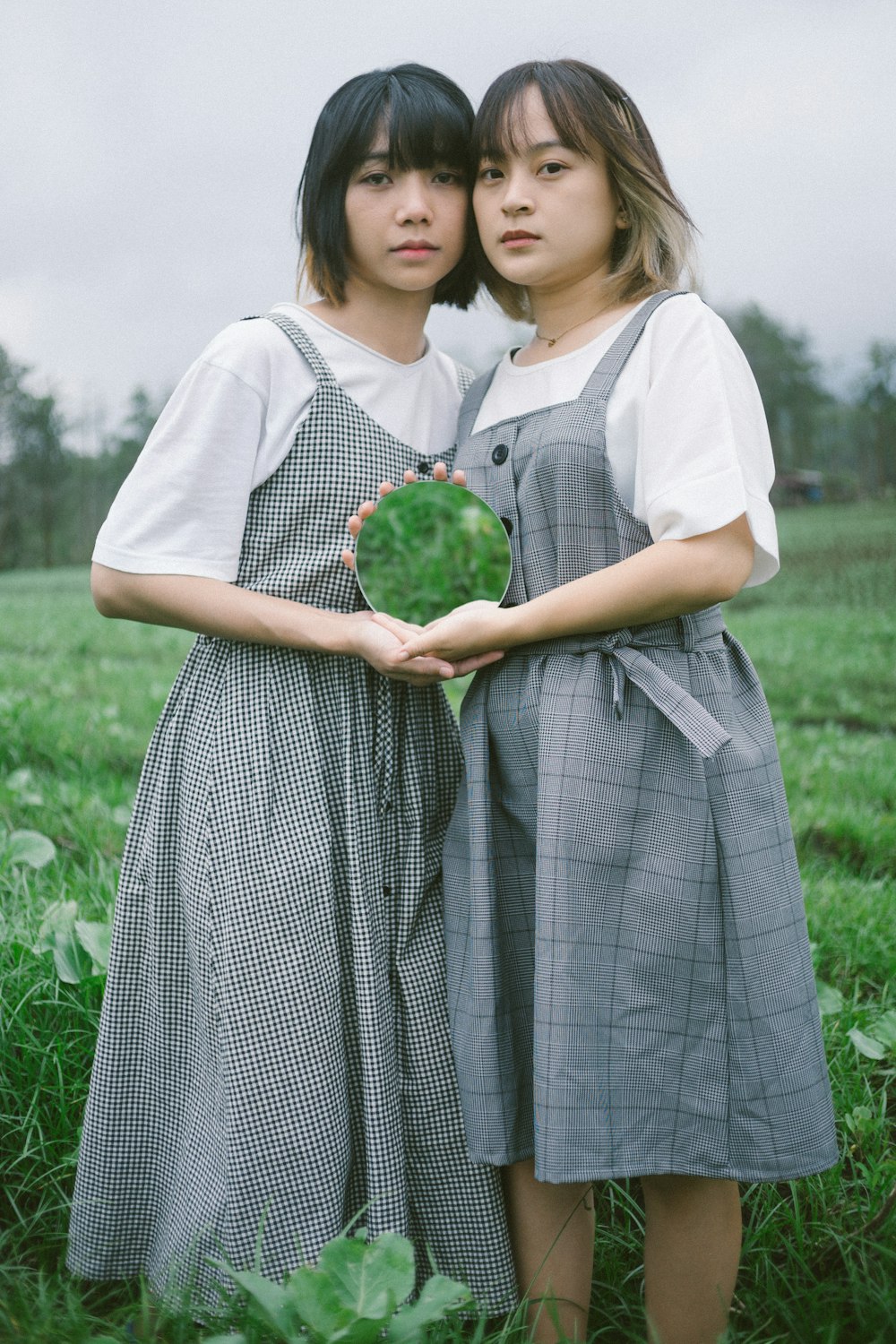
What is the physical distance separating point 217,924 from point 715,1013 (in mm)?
671

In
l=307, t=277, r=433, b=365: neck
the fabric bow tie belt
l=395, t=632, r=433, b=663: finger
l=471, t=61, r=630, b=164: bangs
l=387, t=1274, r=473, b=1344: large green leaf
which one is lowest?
l=387, t=1274, r=473, b=1344: large green leaf

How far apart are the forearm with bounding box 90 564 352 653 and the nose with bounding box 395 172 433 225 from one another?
57 cm

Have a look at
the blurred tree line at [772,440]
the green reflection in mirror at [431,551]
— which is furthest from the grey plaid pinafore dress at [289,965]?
the blurred tree line at [772,440]

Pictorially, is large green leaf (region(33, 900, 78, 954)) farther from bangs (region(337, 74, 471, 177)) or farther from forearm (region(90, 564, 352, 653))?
bangs (region(337, 74, 471, 177))

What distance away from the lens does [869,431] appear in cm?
484

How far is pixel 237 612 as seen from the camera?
1.55 m

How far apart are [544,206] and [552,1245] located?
1.41 m

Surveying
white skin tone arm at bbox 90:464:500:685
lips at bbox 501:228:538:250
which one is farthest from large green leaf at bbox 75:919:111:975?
lips at bbox 501:228:538:250

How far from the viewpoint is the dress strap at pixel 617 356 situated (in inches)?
56.6

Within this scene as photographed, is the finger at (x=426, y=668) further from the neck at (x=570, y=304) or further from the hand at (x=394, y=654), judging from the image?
the neck at (x=570, y=304)

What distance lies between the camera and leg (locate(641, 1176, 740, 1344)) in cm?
146

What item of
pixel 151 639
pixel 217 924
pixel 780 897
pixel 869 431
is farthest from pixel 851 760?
pixel 151 639

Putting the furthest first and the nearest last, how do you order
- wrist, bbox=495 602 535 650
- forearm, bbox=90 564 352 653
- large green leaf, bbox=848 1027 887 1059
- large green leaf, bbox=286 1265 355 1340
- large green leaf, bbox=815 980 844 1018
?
large green leaf, bbox=815 980 844 1018 < large green leaf, bbox=848 1027 887 1059 < forearm, bbox=90 564 352 653 < wrist, bbox=495 602 535 650 < large green leaf, bbox=286 1265 355 1340

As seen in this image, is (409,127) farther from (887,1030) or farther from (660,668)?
(887,1030)
